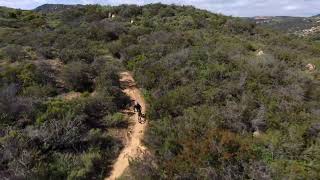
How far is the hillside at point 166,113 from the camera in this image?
470 inches

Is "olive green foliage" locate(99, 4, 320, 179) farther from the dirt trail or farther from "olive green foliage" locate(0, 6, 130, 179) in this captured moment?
"olive green foliage" locate(0, 6, 130, 179)

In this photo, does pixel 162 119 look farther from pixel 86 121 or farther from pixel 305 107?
pixel 305 107

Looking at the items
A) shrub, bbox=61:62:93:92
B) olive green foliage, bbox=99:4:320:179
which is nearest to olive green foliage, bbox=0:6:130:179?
shrub, bbox=61:62:93:92

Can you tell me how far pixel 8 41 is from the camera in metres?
29.3

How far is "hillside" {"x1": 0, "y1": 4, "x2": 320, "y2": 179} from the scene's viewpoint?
11.9 metres

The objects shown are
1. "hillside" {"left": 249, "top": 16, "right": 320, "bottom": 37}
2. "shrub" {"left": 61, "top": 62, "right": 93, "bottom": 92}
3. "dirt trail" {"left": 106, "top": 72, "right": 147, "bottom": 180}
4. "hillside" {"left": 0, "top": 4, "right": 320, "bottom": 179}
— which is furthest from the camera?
"hillside" {"left": 249, "top": 16, "right": 320, "bottom": 37}

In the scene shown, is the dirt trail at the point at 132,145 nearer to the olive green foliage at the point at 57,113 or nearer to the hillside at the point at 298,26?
the olive green foliage at the point at 57,113

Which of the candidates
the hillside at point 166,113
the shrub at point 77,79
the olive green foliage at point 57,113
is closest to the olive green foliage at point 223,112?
the hillside at point 166,113

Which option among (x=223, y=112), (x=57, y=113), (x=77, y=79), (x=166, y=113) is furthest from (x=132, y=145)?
(x=77, y=79)

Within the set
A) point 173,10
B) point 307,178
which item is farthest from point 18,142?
point 173,10

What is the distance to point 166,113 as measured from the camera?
16.2 m

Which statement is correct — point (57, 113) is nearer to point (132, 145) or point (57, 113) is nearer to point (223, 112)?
point (132, 145)

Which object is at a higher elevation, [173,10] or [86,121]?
[173,10]

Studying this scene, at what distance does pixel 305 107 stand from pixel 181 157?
6.13 metres
